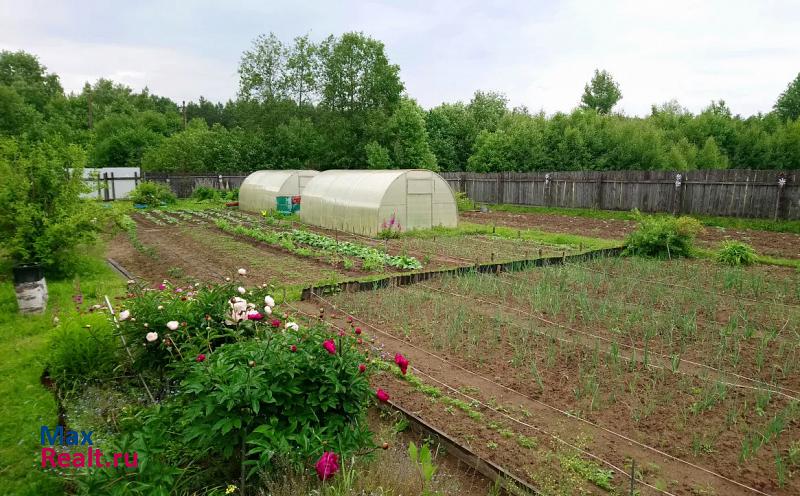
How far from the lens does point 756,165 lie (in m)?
30.6

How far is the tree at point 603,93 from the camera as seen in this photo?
1987 inches

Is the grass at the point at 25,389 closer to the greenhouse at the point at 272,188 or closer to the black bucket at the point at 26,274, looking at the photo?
the black bucket at the point at 26,274

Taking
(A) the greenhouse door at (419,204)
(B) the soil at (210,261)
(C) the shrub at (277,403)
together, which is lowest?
(B) the soil at (210,261)

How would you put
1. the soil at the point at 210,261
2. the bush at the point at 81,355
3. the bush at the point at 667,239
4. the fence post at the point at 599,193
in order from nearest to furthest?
the bush at the point at 81,355
the soil at the point at 210,261
the bush at the point at 667,239
the fence post at the point at 599,193

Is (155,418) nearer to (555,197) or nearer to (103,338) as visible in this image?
(103,338)

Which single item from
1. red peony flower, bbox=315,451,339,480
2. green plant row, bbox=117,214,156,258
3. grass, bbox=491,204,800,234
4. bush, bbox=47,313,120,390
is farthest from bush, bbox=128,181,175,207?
red peony flower, bbox=315,451,339,480

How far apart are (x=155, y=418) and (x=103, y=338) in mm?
2116

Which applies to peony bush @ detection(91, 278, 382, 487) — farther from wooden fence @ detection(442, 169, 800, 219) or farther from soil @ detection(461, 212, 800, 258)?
wooden fence @ detection(442, 169, 800, 219)

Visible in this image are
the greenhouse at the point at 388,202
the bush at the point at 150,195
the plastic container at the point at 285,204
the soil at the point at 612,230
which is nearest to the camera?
the soil at the point at 612,230

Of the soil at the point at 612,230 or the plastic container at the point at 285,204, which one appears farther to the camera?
the plastic container at the point at 285,204

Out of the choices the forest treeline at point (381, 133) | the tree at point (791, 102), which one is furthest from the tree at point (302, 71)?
the tree at point (791, 102)

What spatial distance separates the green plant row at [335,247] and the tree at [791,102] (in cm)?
4699

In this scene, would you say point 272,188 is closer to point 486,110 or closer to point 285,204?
point 285,204

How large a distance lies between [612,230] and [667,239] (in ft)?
17.3
